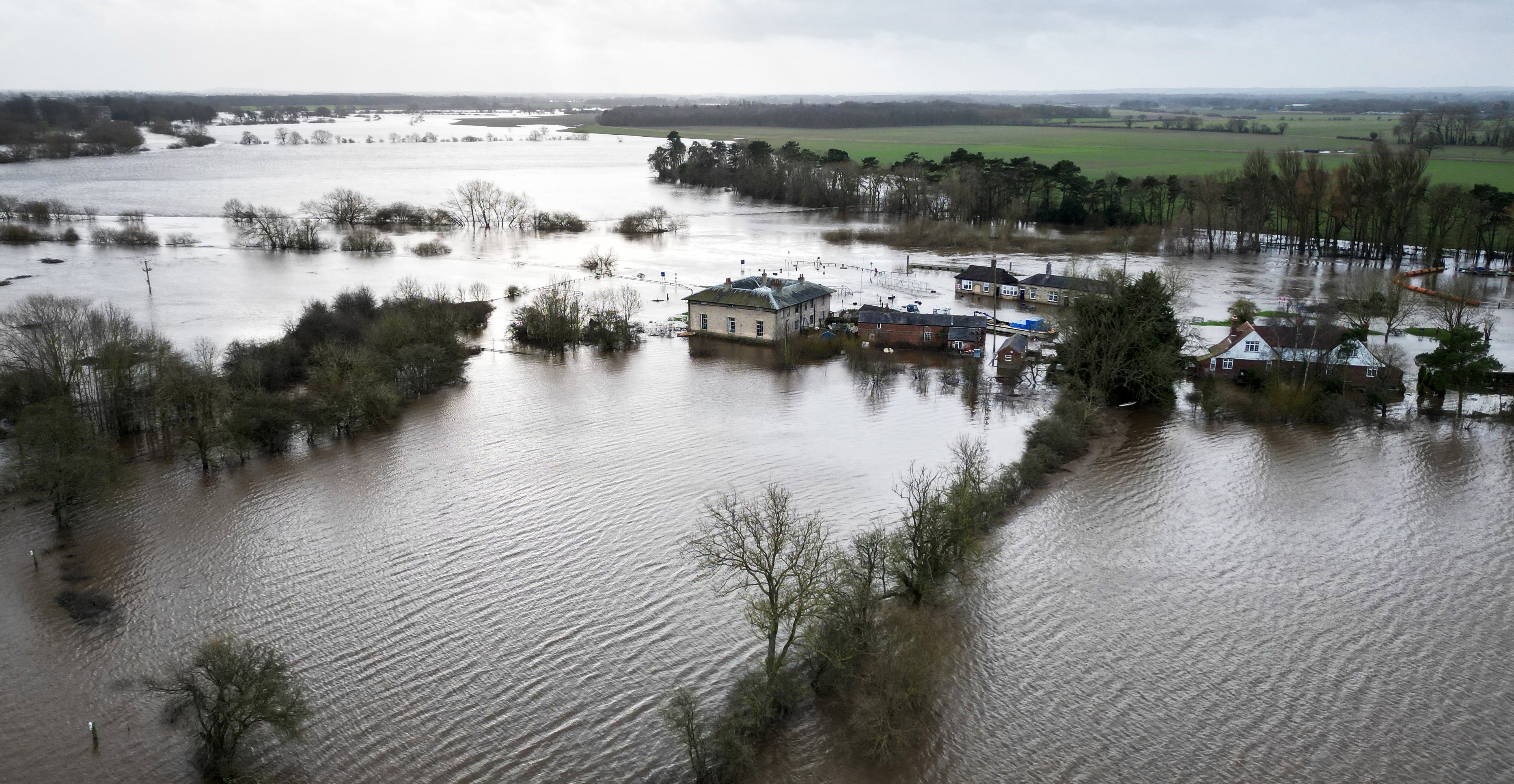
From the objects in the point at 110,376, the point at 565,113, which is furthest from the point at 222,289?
the point at 565,113

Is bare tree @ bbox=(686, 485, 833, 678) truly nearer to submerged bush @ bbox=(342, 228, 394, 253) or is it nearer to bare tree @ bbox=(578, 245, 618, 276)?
bare tree @ bbox=(578, 245, 618, 276)

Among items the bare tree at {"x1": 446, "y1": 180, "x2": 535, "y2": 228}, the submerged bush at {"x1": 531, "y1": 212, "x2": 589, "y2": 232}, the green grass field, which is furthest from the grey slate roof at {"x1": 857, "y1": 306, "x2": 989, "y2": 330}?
the green grass field

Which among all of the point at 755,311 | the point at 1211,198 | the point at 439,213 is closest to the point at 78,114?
the point at 439,213

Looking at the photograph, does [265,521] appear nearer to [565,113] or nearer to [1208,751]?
[1208,751]

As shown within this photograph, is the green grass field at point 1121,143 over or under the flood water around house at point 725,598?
over

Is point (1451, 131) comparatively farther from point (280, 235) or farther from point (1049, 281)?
point (280, 235)

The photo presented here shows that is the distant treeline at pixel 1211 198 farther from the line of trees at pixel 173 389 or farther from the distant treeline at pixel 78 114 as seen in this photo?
the distant treeline at pixel 78 114

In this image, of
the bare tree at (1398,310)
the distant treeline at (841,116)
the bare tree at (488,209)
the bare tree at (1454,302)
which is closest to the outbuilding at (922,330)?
the bare tree at (1398,310)
